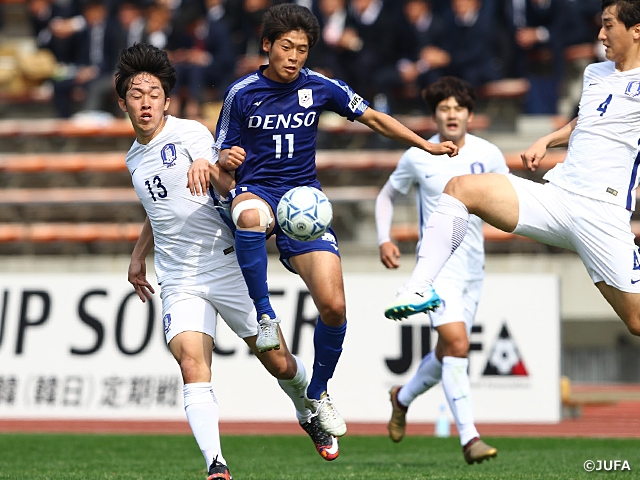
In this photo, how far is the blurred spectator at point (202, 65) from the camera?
55.7 feet

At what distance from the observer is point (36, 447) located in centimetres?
976

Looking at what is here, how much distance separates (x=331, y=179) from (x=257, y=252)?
10229 millimetres

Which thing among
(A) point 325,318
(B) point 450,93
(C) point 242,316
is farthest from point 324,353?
(B) point 450,93

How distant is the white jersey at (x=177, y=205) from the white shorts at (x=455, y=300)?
2.21 metres

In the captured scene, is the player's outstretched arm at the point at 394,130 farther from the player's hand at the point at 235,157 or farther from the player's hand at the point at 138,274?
the player's hand at the point at 138,274

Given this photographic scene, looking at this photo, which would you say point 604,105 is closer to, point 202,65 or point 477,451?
point 477,451

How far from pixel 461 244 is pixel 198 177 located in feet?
9.93

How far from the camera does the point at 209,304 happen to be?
6395 millimetres

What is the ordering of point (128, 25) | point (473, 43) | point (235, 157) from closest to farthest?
point (235, 157), point (473, 43), point (128, 25)

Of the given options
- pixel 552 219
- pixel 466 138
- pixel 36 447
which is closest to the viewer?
pixel 552 219

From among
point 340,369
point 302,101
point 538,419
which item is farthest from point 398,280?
point 302,101

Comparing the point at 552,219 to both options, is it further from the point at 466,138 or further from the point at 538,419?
the point at 538,419

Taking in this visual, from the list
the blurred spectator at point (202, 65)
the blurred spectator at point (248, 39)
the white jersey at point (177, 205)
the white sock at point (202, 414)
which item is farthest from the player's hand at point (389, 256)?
the blurred spectator at point (248, 39)

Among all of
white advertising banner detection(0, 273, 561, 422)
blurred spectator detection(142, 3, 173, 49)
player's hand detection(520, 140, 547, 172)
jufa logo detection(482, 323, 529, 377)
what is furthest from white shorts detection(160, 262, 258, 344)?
blurred spectator detection(142, 3, 173, 49)
